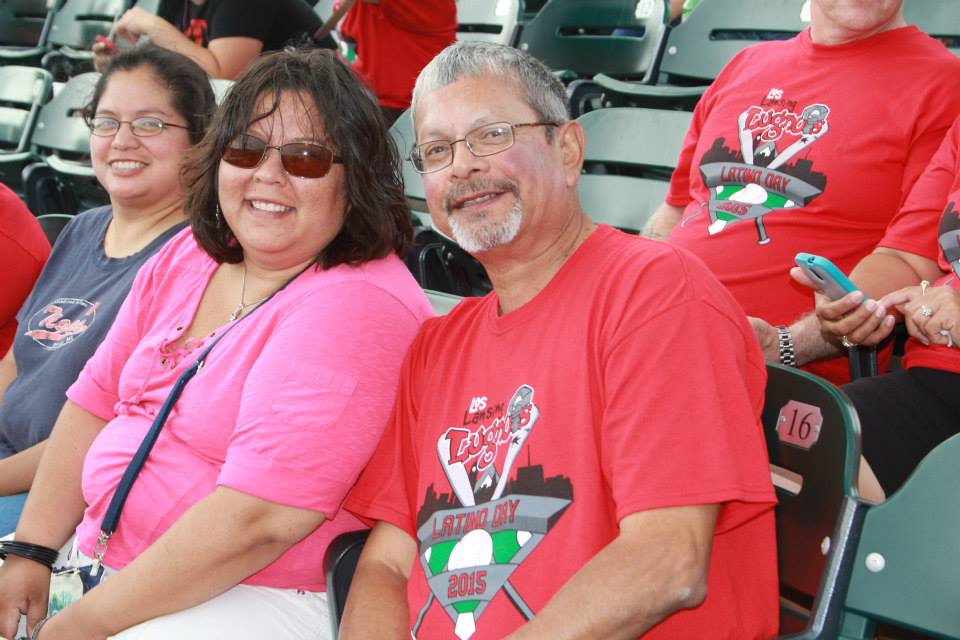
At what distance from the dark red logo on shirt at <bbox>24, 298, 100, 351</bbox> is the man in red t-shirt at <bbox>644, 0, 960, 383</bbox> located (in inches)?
53.8

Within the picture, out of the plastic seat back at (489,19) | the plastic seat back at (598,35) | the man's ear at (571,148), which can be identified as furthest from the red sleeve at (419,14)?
the man's ear at (571,148)

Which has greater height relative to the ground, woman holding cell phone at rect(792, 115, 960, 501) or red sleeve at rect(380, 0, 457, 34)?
red sleeve at rect(380, 0, 457, 34)

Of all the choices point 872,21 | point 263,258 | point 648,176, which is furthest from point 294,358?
point 648,176

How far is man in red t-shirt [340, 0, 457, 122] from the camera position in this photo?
4.18 m

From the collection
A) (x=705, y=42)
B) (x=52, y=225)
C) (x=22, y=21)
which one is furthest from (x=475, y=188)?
(x=22, y=21)

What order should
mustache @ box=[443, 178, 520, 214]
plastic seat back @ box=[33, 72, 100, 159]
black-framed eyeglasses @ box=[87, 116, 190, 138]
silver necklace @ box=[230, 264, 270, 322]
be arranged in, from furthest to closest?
plastic seat back @ box=[33, 72, 100, 159] → black-framed eyeglasses @ box=[87, 116, 190, 138] → silver necklace @ box=[230, 264, 270, 322] → mustache @ box=[443, 178, 520, 214]

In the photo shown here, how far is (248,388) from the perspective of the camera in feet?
5.34

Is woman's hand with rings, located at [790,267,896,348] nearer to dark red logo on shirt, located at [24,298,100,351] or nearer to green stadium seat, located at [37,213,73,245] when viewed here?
dark red logo on shirt, located at [24,298,100,351]

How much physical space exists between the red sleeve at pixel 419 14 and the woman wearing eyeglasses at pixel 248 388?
2.35 meters

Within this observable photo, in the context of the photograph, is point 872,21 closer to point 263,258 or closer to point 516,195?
point 516,195

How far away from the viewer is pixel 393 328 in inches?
66.9

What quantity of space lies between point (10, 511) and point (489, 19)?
10.3ft

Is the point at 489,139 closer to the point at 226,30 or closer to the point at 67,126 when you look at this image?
the point at 226,30

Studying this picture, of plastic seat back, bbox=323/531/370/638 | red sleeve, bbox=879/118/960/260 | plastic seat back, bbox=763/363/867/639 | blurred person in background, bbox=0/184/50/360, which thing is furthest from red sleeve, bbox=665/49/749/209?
blurred person in background, bbox=0/184/50/360
